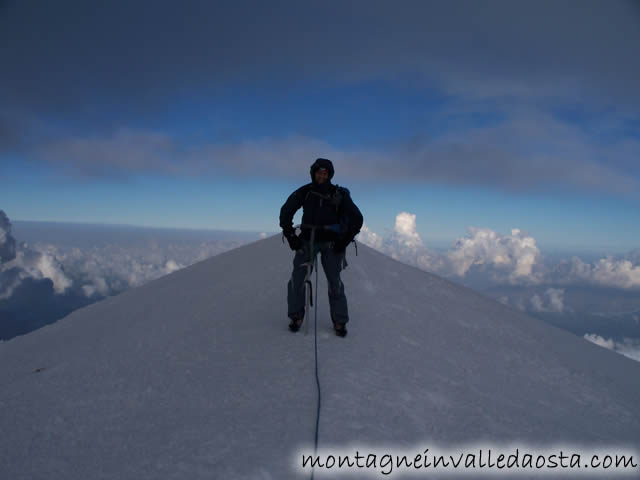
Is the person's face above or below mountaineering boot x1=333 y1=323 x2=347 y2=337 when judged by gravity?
above

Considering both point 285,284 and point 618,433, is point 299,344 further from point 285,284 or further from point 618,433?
point 618,433

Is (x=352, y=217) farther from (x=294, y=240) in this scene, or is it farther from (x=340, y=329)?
(x=340, y=329)

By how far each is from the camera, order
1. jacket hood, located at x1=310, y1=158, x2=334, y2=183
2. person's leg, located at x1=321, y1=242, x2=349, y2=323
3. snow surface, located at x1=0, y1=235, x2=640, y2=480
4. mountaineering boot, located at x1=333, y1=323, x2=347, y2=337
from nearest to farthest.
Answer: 1. snow surface, located at x1=0, y1=235, x2=640, y2=480
2. jacket hood, located at x1=310, y1=158, x2=334, y2=183
3. person's leg, located at x1=321, y1=242, x2=349, y2=323
4. mountaineering boot, located at x1=333, y1=323, x2=347, y2=337

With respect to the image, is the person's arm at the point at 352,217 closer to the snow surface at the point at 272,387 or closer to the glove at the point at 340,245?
the glove at the point at 340,245

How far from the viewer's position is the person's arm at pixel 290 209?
5379 mm

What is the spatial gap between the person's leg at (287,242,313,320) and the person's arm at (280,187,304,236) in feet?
1.15

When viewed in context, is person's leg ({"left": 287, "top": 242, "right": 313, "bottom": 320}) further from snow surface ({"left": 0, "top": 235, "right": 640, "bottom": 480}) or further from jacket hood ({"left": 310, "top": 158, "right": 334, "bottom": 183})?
jacket hood ({"left": 310, "top": 158, "right": 334, "bottom": 183})

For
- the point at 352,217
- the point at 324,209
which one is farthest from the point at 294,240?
the point at 352,217

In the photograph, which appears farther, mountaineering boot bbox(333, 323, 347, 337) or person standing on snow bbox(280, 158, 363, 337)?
mountaineering boot bbox(333, 323, 347, 337)

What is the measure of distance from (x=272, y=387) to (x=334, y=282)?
1.78m

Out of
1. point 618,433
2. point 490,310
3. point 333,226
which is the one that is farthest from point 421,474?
point 490,310

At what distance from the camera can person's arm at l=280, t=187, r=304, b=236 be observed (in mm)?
5379

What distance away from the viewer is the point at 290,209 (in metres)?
5.39

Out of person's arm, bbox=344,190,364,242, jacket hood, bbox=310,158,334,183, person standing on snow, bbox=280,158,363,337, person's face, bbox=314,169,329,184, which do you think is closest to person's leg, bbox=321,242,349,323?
person standing on snow, bbox=280,158,363,337
